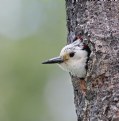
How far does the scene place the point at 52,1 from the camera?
10.6 meters

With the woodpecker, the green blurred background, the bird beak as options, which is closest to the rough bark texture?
the woodpecker

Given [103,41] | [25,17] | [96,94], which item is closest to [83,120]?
[96,94]

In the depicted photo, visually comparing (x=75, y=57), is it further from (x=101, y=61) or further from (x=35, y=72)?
(x=35, y=72)

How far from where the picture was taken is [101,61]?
4195 millimetres

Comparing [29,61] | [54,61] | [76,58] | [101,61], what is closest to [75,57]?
[76,58]

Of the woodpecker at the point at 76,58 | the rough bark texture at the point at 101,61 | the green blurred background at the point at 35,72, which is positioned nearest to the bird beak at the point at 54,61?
the woodpecker at the point at 76,58

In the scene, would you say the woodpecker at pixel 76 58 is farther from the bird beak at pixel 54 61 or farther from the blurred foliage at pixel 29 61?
the blurred foliage at pixel 29 61

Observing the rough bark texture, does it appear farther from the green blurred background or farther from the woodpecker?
the green blurred background

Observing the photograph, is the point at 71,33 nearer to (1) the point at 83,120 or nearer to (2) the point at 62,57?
(2) the point at 62,57

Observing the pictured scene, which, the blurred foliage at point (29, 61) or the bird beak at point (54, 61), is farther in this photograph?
the blurred foliage at point (29, 61)

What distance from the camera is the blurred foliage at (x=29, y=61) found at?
33.5ft

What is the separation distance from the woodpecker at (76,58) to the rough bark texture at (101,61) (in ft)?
0.23

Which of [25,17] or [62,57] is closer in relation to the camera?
[62,57]

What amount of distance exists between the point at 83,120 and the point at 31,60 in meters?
5.95
